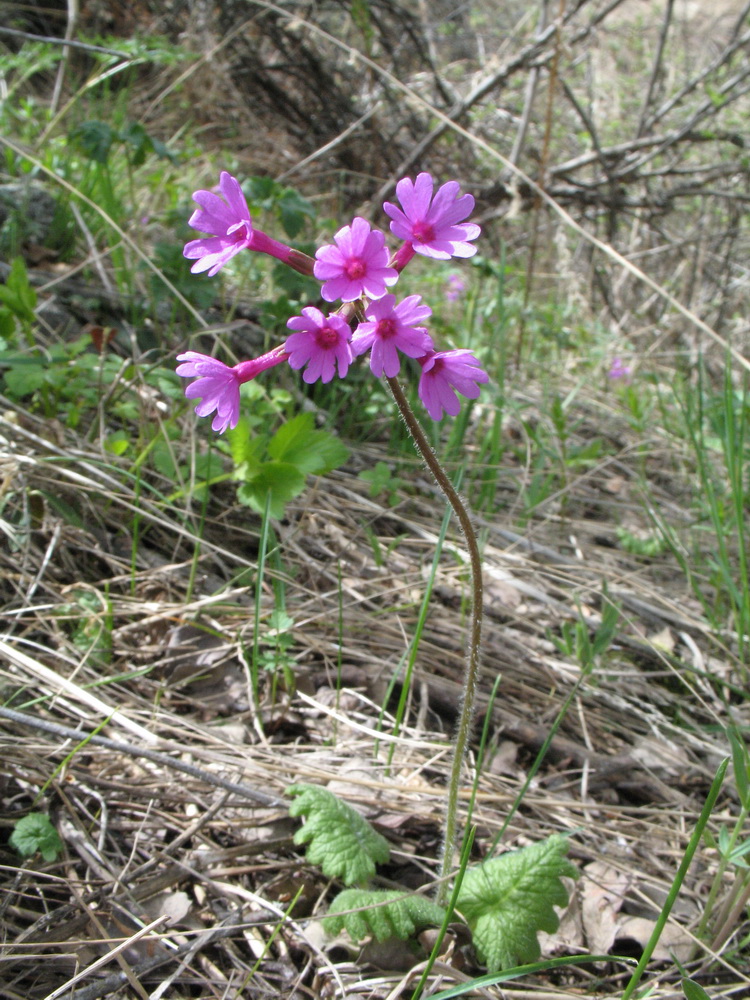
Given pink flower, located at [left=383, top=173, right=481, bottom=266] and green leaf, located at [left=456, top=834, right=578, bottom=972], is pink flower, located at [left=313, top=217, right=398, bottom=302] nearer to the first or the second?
pink flower, located at [left=383, top=173, right=481, bottom=266]

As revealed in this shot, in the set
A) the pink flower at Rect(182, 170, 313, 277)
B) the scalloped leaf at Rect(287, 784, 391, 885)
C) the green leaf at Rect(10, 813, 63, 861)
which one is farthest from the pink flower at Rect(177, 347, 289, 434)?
the green leaf at Rect(10, 813, 63, 861)

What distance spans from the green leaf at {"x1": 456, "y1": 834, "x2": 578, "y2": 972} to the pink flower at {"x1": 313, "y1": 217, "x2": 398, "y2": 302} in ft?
3.98

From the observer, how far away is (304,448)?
2195 mm

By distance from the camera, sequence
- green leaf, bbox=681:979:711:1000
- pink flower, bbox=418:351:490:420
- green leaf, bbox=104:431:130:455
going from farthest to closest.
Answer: green leaf, bbox=104:431:130:455, pink flower, bbox=418:351:490:420, green leaf, bbox=681:979:711:1000

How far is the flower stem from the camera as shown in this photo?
4.36ft

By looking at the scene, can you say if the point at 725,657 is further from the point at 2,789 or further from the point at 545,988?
the point at 2,789

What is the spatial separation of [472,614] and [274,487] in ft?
2.76

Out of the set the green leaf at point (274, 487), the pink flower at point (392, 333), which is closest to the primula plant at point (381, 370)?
the pink flower at point (392, 333)

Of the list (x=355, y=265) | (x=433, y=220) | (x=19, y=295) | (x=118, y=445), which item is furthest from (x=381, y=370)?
(x=19, y=295)

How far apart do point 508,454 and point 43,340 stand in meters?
2.18

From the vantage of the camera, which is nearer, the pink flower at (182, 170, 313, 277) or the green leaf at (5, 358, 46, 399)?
the pink flower at (182, 170, 313, 277)

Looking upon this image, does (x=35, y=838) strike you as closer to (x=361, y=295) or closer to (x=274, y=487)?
(x=274, y=487)

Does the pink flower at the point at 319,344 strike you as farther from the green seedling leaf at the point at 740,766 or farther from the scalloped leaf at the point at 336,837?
the green seedling leaf at the point at 740,766

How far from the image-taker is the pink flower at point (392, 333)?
1.23 metres
